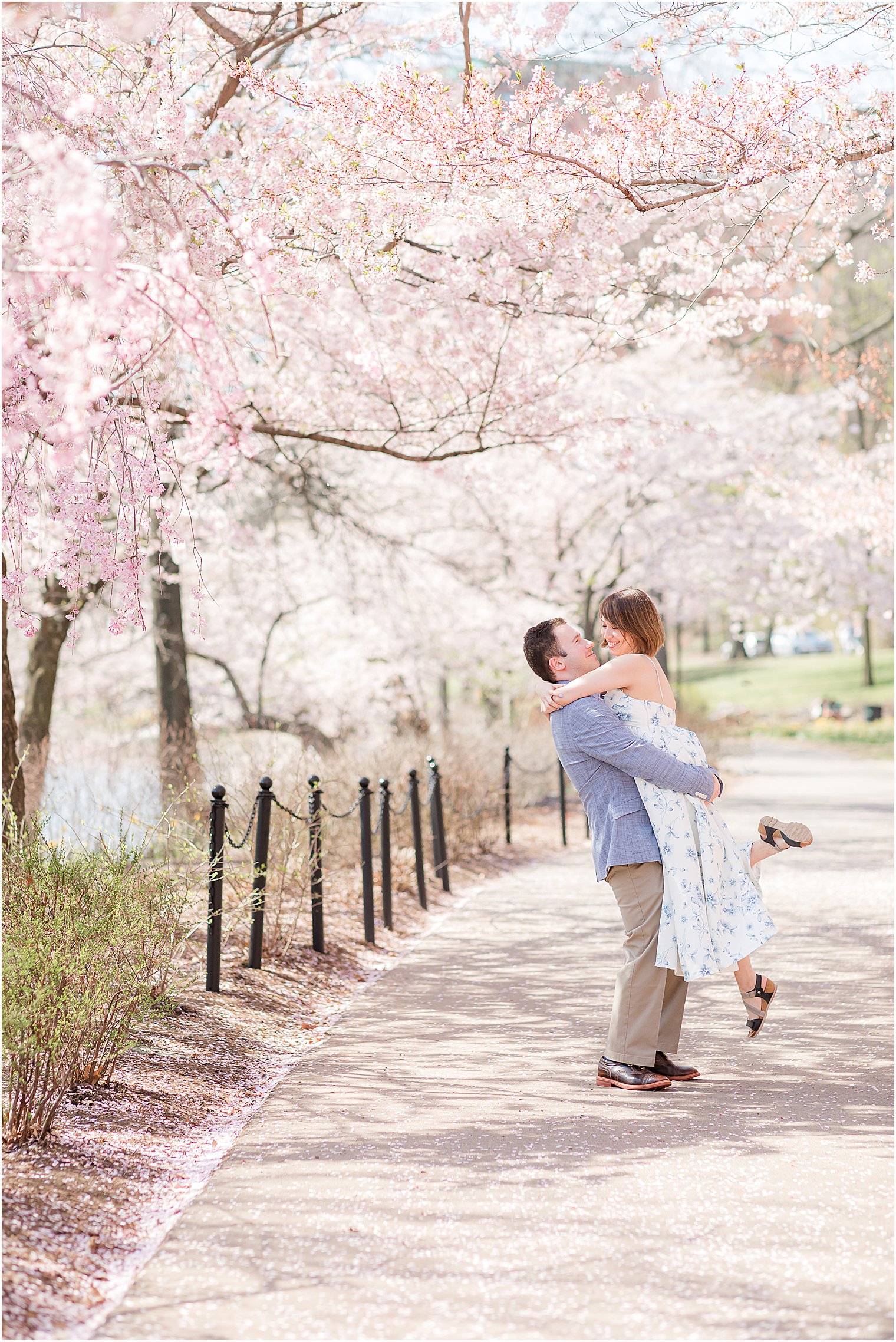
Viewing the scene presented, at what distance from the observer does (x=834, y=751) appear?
30.8 meters

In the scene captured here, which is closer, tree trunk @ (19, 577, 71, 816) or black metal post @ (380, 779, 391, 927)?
black metal post @ (380, 779, 391, 927)

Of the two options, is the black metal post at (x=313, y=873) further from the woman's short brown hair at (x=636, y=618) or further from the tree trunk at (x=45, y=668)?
the tree trunk at (x=45, y=668)

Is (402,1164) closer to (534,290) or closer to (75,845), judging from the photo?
(75,845)

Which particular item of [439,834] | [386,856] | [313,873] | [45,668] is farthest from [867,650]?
[313,873]

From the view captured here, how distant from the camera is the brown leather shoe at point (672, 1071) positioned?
5.09 metres

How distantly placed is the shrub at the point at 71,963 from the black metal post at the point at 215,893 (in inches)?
19.6

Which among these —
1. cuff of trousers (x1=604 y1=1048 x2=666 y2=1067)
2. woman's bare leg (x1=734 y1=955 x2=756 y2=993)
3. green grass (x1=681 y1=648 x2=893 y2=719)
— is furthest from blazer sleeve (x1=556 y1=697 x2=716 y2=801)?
green grass (x1=681 y1=648 x2=893 y2=719)

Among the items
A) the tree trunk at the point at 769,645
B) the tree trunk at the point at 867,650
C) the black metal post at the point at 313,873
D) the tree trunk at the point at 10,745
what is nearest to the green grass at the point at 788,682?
the tree trunk at the point at 867,650

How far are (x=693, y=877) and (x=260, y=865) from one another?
281cm

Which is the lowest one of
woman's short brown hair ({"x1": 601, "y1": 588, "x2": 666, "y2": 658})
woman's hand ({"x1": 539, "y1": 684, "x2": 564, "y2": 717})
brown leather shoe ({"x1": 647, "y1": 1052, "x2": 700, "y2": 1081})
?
brown leather shoe ({"x1": 647, "y1": 1052, "x2": 700, "y2": 1081})

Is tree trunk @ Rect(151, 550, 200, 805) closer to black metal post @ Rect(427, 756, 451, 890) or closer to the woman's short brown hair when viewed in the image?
black metal post @ Rect(427, 756, 451, 890)

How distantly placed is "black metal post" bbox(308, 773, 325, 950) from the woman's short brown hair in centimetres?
310

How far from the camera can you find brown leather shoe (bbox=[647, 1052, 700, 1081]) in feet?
16.7

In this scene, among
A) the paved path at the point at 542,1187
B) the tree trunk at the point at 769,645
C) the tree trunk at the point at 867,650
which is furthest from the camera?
the tree trunk at the point at 769,645
